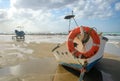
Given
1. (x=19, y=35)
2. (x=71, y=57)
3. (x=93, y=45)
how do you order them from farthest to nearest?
(x=19, y=35), (x=71, y=57), (x=93, y=45)

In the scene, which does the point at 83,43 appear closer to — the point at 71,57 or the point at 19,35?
the point at 71,57

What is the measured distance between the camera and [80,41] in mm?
7160

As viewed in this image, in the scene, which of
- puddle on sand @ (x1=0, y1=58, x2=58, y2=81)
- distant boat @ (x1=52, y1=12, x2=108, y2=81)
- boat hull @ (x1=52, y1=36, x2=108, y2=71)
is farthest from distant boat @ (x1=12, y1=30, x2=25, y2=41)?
distant boat @ (x1=52, y1=12, x2=108, y2=81)

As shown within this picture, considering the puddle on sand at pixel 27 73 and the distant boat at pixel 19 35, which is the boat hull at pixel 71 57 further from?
the distant boat at pixel 19 35

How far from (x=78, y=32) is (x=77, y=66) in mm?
2603

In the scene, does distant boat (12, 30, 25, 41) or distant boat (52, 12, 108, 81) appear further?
distant boat (12, 30, 25, 41)

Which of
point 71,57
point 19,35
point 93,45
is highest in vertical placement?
point 93,45

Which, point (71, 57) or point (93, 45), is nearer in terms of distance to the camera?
point (93, 45)

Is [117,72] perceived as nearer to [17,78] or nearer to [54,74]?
[54,74]

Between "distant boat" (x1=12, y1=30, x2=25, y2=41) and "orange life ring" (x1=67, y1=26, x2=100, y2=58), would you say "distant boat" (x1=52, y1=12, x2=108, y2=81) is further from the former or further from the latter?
"distant boat" (x1=12, y1=30, x2=25, y2=41)

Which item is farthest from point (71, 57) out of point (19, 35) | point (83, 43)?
point (19, 35)

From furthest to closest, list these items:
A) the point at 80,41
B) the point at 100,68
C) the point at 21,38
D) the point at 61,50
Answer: the point at 21,38 < the point at 100,68 < the point at 61,50 < the point at 80,41

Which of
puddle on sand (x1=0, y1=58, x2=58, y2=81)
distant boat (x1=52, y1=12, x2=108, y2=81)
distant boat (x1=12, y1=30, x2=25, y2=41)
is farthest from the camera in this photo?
distant boat (x1=12, y1=30, x2=25, y2=41)

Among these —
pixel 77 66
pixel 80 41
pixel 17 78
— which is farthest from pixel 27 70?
pixel 80 41
